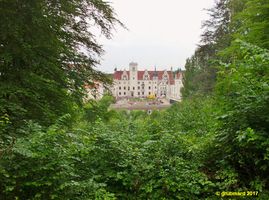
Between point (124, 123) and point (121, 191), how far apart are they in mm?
2941

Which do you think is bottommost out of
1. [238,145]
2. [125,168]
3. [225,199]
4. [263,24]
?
[225,199]

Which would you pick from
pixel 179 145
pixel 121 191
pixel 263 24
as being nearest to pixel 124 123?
pixel 179 145

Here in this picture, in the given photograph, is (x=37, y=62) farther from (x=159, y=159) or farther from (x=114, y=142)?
(x=159, y=159)

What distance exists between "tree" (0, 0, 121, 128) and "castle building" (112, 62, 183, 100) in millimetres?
106254

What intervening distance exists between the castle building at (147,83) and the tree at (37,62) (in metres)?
106

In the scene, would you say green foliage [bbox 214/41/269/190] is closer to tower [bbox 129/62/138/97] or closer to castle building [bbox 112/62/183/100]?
castle building [bbox 112/62/183/100]

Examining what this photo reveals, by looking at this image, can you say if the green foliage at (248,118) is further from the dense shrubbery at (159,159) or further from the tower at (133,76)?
the tower at (133,76)

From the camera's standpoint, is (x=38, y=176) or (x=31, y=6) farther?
(x=31, y=6)

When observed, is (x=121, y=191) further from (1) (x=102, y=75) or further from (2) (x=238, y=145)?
(1) (x=102, y=75)

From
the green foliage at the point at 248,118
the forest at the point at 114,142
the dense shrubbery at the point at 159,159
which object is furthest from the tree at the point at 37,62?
the green foliage at the point at 248,118

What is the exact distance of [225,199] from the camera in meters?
5.02

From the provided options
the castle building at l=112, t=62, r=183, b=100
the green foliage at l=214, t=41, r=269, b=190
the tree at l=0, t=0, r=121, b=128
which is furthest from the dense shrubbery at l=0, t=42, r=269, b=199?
the castle building at l=112, t=62, r=183, b=100

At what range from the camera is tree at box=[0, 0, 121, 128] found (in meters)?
7.34

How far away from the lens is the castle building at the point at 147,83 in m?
116
